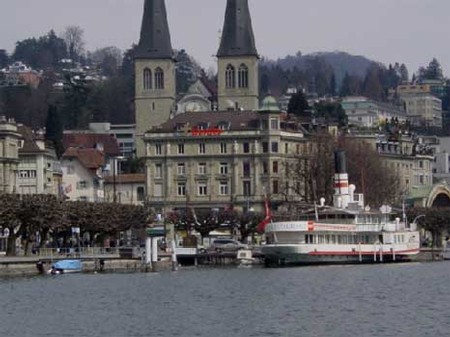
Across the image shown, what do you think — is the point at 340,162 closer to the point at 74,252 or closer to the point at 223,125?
the point at 74,252

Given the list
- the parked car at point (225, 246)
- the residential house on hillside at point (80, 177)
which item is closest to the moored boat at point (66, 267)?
the parked car at point (225, 246)

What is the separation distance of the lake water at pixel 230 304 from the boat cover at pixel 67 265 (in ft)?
5.54

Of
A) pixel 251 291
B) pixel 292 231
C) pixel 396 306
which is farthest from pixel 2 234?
pixel 396 306

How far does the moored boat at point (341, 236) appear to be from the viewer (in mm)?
132125

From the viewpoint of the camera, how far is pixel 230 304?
88500 mm

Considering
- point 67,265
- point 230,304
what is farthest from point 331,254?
point 230,304

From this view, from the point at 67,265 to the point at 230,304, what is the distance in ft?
112

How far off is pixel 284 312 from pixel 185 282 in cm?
2602

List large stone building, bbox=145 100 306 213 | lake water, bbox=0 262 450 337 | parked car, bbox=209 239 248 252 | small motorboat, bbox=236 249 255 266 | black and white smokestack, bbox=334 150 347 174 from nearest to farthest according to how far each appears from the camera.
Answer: lake water, bbox=0 262 450 337, small motorboat, bbox=236 249 255 266, black and white smokestack, bbox=334 150 347 174, parked car, bbox=209 239 248 252, large stone building, bbox=145 100 306 213

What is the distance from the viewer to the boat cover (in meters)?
120

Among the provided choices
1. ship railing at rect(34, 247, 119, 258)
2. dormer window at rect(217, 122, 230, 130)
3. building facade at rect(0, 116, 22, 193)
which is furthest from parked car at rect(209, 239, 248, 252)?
dormer window at rect(217, 122, 230, 130)

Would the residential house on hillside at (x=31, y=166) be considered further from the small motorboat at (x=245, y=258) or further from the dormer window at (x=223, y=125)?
the small motorboat at (x=245, y=258)

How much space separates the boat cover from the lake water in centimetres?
169

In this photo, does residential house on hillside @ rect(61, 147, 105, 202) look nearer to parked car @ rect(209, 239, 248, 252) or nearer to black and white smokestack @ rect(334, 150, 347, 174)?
parked car @ rect(209, 239, 248, 252)
